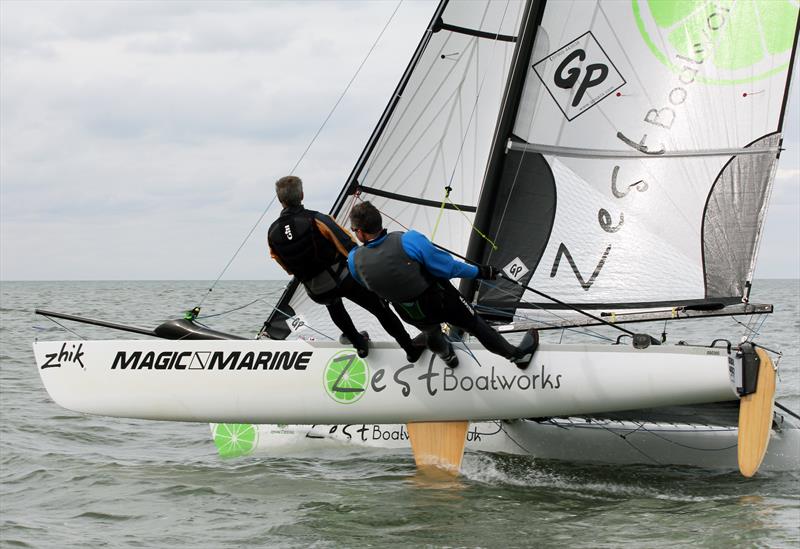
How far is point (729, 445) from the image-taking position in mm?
6383

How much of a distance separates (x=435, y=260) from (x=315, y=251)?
0.73 metres

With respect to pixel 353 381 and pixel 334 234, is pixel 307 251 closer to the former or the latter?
pixel 334 234

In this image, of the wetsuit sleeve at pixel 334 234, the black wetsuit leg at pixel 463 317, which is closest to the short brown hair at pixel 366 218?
the wetsuit sleeve at pixel 334 234

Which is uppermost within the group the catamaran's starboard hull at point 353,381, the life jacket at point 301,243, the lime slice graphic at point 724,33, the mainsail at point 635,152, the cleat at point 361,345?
the lime slice graphic at point 724,33

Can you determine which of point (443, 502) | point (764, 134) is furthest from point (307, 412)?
point (764, 134)

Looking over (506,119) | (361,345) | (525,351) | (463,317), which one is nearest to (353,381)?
(361,345)

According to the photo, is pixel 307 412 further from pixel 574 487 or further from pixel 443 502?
pixel 574 487

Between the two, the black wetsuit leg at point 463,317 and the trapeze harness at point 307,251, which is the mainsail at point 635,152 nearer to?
the black wetsuit leg at point 463,317

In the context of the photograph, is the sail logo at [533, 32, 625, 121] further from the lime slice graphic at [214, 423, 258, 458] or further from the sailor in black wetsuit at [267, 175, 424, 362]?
the lime slice graphic at [214, 423, 258, 458]

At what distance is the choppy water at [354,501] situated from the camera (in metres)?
4.82

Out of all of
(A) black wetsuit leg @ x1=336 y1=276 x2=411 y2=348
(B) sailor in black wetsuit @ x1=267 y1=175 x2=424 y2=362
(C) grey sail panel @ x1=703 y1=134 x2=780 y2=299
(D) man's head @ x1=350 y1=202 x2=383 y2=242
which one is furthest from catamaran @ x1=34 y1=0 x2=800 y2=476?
(D) man's head @ x1=350 y1=202 x2=383 y2=242

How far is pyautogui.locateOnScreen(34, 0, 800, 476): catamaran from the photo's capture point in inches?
230

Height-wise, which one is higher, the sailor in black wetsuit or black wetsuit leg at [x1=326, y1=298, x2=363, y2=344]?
the sailor in black wetsuit

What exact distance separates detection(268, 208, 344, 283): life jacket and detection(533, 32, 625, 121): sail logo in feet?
6.69
